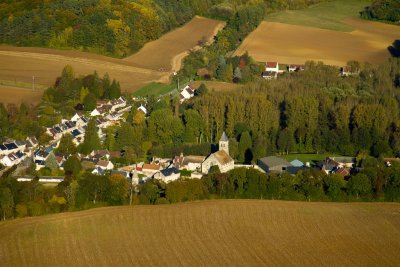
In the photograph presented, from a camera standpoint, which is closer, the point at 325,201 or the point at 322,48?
the point at 325,201

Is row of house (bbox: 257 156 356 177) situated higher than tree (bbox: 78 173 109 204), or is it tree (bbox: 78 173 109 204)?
tree (bbox: 78 173 109 204)

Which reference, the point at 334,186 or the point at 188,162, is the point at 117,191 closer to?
the point at 188,162

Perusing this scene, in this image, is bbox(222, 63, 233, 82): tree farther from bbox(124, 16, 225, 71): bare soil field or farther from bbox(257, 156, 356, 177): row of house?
bbox(257, 156, 356, 177): row of house

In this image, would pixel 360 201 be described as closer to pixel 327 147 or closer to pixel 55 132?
pixel 327 147

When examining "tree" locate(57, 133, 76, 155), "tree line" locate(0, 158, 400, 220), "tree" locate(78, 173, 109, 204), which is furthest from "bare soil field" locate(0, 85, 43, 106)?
"tree" locate(78, 173, 109, 204)

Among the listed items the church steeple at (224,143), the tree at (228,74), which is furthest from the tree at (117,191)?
the tree at (228,74)

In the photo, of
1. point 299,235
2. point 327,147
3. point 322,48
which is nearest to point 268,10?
point 322,48
